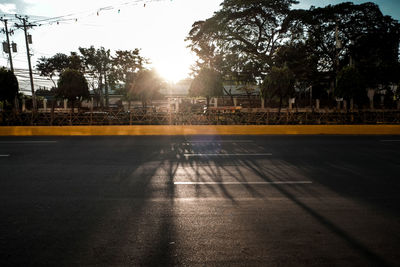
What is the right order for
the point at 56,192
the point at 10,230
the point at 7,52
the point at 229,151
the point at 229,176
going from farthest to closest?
the point at 7,52
the point at 229,151
the point at 229,176
the point at 56,192
the point at 10,230

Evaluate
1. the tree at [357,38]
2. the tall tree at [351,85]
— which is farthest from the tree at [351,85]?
the tree at [357,38]

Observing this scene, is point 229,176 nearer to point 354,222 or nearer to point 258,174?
point 258,174

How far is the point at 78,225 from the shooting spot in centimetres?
338

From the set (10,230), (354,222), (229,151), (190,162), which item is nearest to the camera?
(10,230)

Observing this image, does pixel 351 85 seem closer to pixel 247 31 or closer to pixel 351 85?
pixel 351 85

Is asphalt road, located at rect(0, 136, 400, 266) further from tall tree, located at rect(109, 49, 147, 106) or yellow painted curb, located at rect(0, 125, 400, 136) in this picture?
tall tree, located at rect(109, 49, 147, 106)

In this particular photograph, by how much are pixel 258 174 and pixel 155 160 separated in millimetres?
3044

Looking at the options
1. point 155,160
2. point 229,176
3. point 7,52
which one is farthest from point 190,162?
point 7,52

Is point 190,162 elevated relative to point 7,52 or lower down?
lower down

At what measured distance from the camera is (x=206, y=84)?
21906 mm

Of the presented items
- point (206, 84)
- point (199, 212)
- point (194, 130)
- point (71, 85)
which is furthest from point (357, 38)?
Answer: point (199, 212)

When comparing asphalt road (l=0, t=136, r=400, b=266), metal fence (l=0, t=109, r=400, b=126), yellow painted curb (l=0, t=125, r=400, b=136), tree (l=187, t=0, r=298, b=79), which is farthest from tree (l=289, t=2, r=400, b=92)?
asphalt road (l=0, t=136, r=400, b=266)

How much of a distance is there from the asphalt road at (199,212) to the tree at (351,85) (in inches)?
523

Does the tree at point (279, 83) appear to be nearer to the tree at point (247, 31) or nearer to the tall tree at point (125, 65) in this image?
the tree at point (247, 31)
